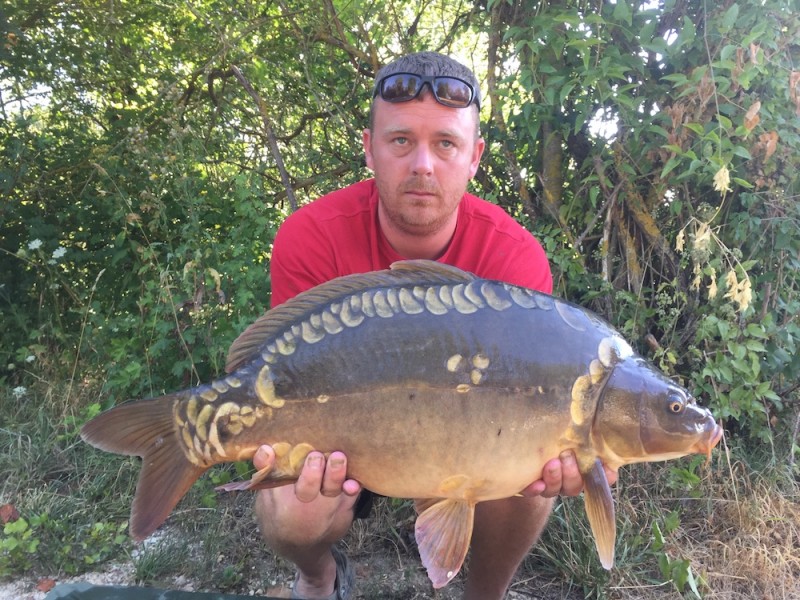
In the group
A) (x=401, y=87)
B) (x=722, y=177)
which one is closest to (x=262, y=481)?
(x=401, y=87)

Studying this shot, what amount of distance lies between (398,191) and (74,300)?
1.91m

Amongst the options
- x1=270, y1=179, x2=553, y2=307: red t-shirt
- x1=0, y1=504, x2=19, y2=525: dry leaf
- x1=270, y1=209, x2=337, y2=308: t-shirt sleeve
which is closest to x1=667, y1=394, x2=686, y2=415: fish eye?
x1=270, y1=179, x2=553, y2=307: red t-shirt

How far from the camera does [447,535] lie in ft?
3.73

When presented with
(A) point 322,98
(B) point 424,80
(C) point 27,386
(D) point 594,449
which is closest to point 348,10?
(A) point 322,98

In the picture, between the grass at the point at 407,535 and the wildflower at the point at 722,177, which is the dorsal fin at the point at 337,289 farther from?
the wildflower at the point at 722,177

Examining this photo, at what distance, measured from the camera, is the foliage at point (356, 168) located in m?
1.89

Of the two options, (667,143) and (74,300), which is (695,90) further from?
(74,300)

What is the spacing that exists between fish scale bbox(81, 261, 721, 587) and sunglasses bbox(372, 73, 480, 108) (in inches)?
21.6

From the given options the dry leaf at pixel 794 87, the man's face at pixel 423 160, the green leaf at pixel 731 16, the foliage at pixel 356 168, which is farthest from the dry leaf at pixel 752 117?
the man's face at pixel 423 160

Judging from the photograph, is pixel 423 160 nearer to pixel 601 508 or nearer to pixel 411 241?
pixel 411 241

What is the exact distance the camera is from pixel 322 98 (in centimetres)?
278

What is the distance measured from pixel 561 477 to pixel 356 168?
6.55ft

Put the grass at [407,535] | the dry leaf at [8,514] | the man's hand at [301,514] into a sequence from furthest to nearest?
the dry leaf at [8,514], the grass at [407,535], the man's hand at [301,514]

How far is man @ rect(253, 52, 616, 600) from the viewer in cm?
146
